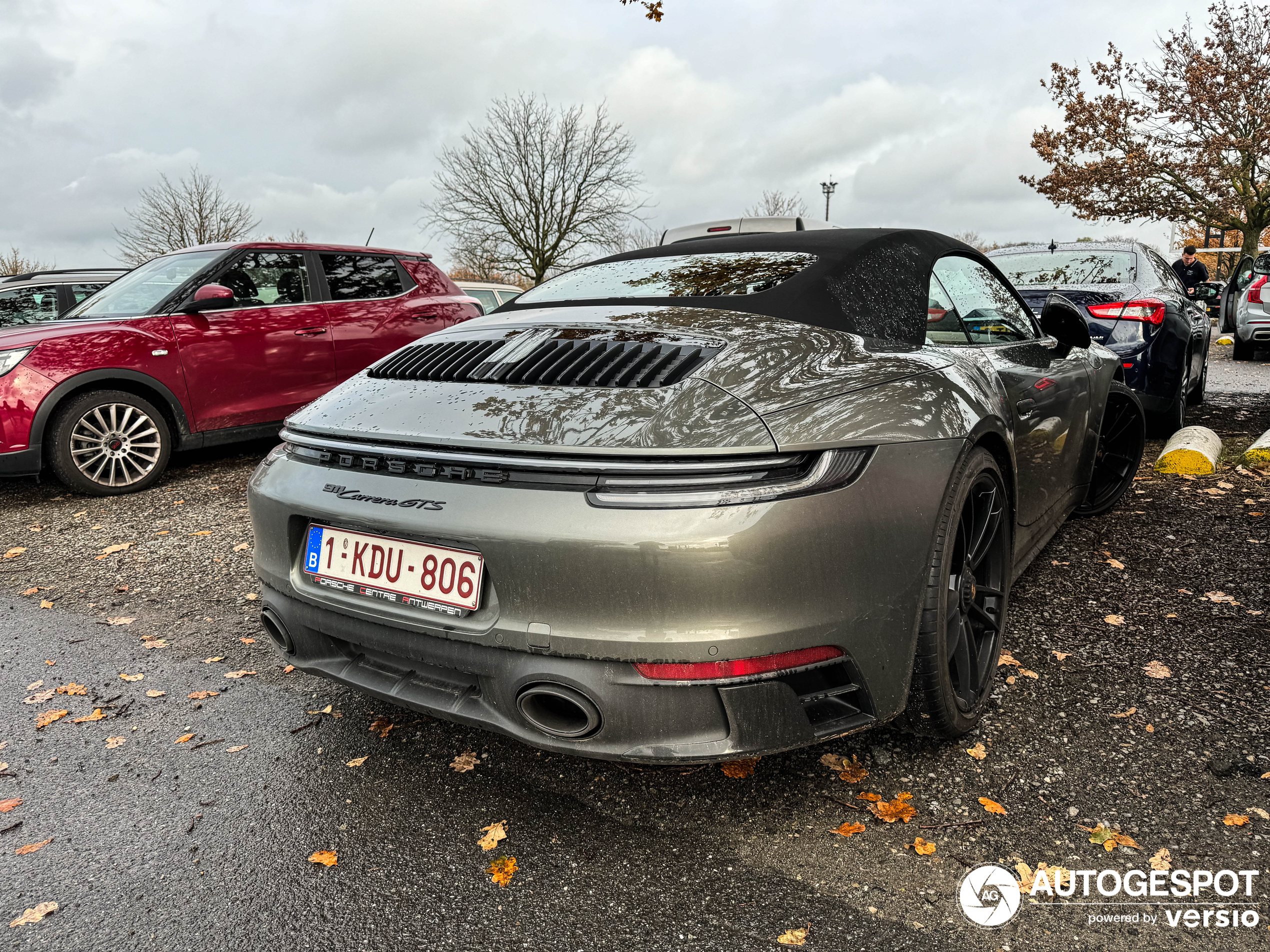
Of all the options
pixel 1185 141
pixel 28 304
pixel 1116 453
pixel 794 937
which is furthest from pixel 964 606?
pixel 1185 141

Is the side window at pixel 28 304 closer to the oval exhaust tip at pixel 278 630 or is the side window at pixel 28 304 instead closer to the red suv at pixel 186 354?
the red suv at pixel 186 354

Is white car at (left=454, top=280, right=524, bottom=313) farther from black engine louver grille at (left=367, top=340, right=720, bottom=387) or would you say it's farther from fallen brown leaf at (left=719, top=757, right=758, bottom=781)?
fallen brown leaf at (left=719, top=757, right=758, bottom=781)

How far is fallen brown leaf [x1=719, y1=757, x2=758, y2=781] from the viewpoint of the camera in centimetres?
234

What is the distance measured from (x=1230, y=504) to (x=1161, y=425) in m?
1.98

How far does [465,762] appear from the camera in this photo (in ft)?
8.05

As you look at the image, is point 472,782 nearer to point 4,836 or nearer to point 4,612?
A: point 4,836

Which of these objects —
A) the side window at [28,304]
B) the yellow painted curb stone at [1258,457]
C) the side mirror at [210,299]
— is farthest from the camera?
the side window at [28,304]

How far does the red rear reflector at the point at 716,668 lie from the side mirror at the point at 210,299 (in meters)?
5.35

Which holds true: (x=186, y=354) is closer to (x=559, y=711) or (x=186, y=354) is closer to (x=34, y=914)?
(x=34, y=914)

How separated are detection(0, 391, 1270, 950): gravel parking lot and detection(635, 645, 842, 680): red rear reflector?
1.76ft

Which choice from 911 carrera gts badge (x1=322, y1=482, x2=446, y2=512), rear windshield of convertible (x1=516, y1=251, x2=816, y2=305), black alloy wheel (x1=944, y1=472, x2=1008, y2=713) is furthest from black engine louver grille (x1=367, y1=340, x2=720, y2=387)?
black alloy wheel (x1=944, y1=472, x2=1008, y2=713)

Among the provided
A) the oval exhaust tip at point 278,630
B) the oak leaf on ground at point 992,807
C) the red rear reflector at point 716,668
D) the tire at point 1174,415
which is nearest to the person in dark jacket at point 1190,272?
the tire at point 1174,415

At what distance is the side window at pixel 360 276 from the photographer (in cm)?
692

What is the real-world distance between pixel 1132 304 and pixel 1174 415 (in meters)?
0.96
